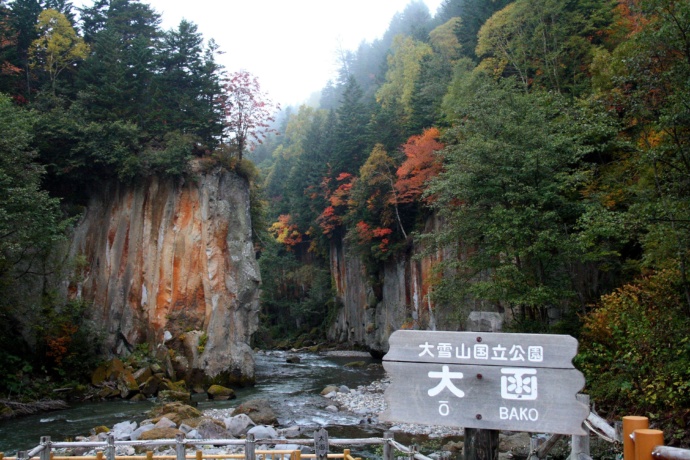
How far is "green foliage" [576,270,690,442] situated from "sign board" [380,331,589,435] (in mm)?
7160

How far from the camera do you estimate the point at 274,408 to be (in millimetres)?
17219

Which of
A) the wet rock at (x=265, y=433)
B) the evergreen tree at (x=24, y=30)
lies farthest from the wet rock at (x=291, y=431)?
the evergreen tree at (x=24, y=30)

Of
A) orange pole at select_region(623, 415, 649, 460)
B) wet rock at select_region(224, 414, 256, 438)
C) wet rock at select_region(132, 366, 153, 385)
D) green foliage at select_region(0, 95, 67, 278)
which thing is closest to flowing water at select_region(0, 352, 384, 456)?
wet rock at select_region(224, 414, 256, 438)

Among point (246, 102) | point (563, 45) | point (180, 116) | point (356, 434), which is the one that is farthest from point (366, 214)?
point (356, 434)

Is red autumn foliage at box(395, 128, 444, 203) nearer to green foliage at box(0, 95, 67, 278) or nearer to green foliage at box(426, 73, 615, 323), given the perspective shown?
green foliage at box(426, 73, 615, 323)

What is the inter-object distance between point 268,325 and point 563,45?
35884 millimetres

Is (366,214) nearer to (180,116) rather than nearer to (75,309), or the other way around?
(180,116)

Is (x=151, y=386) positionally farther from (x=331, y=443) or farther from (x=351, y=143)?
(x=351, y=143)

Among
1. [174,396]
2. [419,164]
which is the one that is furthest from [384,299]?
[174,396]

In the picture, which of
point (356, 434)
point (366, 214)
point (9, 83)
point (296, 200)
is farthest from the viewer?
point (296, 200)

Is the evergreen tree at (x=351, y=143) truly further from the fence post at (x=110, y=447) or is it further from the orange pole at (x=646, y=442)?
the orange pole at (x=646, y=442)

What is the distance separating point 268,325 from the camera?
47.4 m

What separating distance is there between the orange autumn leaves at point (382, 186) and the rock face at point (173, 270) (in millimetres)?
8148

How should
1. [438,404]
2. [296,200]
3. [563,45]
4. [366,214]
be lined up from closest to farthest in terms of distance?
[438,404] < [563,45] < [366,214] < [296,200]
